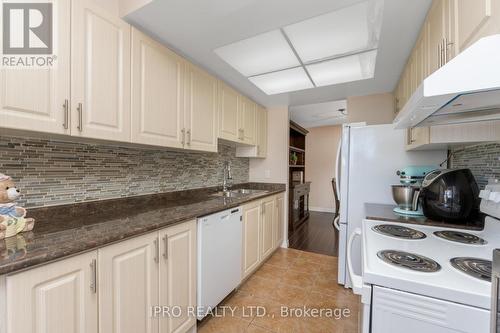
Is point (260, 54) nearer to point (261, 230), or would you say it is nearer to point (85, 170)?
point (85, 170)

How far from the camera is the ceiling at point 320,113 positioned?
354 cm

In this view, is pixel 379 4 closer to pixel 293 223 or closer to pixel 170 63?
pixel 170 63

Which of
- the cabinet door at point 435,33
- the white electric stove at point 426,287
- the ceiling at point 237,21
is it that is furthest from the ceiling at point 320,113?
the white electric stove at point 426,287

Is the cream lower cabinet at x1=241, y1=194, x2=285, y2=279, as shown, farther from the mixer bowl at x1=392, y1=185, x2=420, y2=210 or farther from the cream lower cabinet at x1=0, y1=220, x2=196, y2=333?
the mixer bowl at x1=392, y1=185, x2=420, y2=210

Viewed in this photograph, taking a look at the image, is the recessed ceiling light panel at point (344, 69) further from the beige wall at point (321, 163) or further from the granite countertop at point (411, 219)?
the beige wall at point (321, 163)

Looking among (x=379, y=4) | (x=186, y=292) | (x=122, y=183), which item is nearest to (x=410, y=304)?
(x=186, y=292)

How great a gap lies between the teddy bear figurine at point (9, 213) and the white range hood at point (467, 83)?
166 centimetres

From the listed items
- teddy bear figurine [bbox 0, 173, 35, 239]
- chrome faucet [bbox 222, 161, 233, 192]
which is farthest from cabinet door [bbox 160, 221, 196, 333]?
chrome faucet [bbox 222, 161, 233, 192]

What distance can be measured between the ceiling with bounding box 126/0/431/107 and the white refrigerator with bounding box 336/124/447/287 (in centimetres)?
64

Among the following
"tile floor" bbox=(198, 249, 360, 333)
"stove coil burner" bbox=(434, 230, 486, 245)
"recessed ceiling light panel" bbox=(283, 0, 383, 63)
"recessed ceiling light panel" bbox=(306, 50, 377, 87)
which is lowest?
"tile floor" bbox=(198, 249, 360, 333)

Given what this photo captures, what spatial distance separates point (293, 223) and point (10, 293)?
12.0 ft

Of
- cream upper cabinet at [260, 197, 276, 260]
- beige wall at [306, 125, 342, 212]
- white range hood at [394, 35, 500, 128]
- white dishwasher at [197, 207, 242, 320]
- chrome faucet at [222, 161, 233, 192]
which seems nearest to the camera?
white range hood at [394, 35, 500, 128]

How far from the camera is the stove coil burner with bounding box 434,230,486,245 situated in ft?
3.55

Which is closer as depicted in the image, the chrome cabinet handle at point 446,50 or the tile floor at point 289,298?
the chrome cabinet handle at point 446,50
